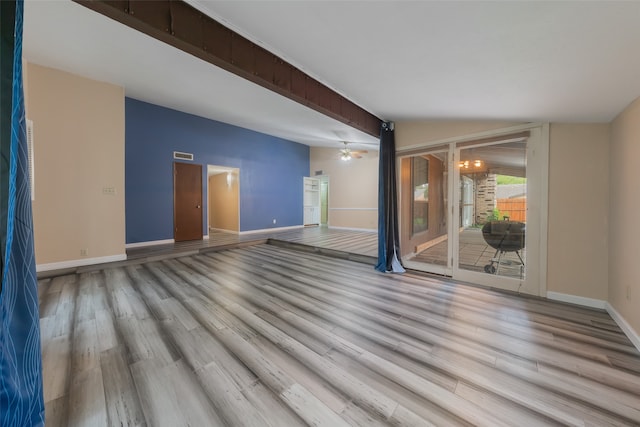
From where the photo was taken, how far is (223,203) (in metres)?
8.11

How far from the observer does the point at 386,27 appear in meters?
1.72

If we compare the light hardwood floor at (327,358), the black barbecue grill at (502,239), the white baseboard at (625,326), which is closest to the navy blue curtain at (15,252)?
the light hardwood floor at (327,358)

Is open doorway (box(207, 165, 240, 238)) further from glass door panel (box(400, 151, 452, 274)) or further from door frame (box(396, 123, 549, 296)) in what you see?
door frame (box(396, 123, 549, 296))

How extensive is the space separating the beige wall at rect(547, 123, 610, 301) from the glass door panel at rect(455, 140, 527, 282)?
0.29 metres

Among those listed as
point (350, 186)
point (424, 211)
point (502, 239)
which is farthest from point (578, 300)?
point (350, 186)

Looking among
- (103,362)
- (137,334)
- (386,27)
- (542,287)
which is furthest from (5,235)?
(542,287)

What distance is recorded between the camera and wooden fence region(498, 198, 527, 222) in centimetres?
319

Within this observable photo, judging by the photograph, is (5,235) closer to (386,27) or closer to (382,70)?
(386,27)

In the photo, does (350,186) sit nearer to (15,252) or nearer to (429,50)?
(429,50)

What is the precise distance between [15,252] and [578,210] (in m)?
4.78

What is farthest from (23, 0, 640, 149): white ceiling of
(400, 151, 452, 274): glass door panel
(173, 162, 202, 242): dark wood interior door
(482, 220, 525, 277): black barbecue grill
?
(173, 162, 202, 242): dark wood interior door

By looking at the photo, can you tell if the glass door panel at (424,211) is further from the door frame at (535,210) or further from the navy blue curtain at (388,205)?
the door frame at (535,210)

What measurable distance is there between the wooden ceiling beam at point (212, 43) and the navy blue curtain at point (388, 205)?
156cm

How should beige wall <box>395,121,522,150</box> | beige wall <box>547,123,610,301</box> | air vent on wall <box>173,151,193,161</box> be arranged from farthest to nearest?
1. air vent on wall <box>173,151,193,161</box>
2. beige wall <box>395,121,522,150</box>
3. beige wall <box>547,123,610,301</box>
